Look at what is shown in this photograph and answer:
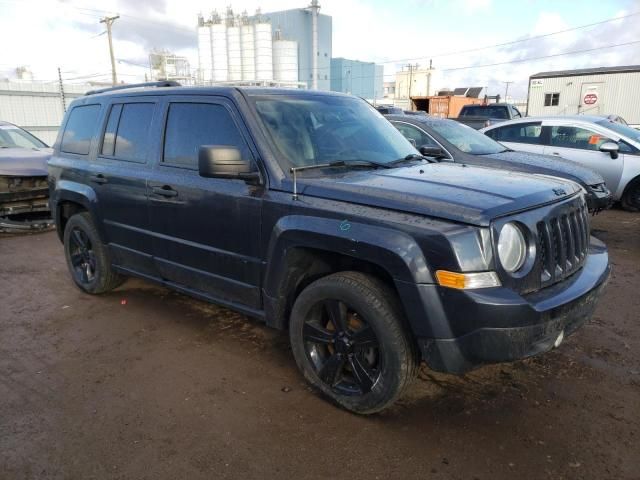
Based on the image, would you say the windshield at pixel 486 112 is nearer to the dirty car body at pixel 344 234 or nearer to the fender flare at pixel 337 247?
the dirty car body at pixel 344 234

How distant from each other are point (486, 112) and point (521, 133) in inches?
353

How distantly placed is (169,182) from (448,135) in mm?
4901

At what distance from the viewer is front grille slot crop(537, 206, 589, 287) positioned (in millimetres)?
2801

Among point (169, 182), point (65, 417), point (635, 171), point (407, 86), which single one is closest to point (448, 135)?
point (635, 171)

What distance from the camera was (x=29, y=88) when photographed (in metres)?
21.0

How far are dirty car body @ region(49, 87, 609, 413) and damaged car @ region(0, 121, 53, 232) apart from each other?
4.30 metres

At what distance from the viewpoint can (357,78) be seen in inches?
2990

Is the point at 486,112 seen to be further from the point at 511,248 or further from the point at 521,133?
the point at 511,248

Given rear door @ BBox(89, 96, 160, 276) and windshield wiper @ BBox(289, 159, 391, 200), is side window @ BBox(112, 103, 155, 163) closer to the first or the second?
rear door @ BBox(89, 96, 160, 276)

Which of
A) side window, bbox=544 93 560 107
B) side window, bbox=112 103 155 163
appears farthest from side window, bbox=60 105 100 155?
side window, bbox=544 93 560 107

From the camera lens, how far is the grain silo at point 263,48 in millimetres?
51188

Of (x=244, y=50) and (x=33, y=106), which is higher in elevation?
(x=244, y=50)

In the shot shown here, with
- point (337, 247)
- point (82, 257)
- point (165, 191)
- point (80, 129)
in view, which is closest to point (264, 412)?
point (337, 247)

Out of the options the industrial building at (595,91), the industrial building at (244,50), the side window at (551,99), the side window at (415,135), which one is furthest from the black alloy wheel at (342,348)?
the industrial building at (244,50)
